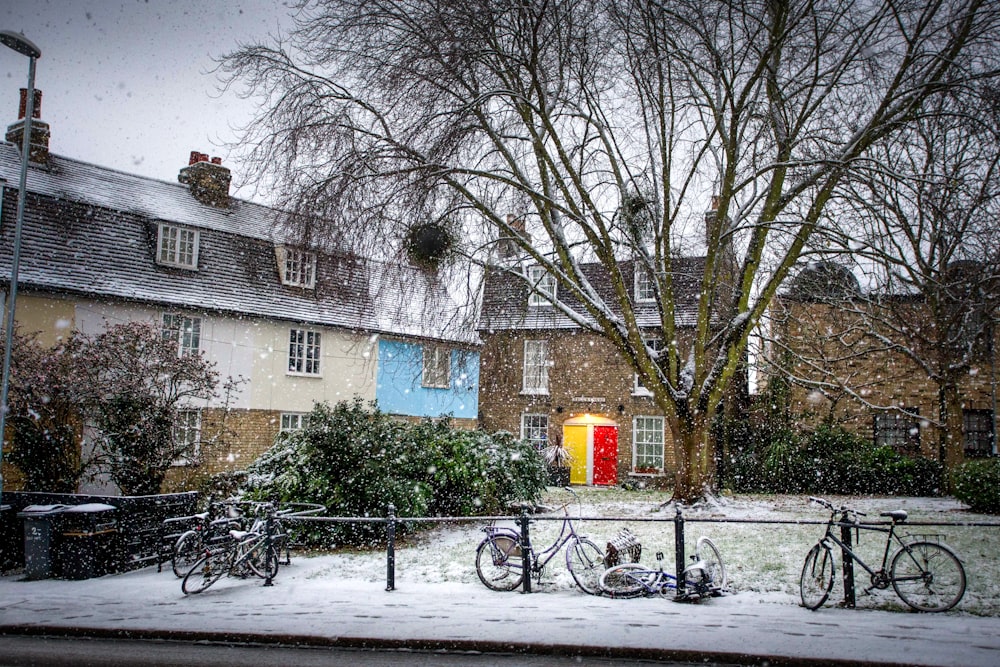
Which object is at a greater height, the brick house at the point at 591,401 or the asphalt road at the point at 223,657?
the brick house at the point at 591,401

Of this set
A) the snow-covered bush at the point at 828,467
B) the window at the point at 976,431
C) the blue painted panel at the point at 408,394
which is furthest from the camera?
the blue painted panel at the point at 408,394

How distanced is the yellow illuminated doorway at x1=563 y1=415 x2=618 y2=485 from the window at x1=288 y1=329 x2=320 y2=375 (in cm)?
975

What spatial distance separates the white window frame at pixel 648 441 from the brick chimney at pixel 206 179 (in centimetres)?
1646

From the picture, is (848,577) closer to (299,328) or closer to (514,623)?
(514,623)

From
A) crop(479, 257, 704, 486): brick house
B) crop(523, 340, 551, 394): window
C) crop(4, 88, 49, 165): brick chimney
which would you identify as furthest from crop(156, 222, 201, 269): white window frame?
crop(523, 340, 551, 394): window

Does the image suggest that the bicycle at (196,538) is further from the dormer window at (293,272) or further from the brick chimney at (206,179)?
the brick chimney at (206,179)

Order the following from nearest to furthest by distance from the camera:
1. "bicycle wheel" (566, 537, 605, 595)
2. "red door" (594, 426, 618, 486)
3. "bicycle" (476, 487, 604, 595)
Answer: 1. "bicycle wheel" (566, 537, 605, 595)
2. "bicycle" (476, 487, 604, 595)
3. "red door" (594, 426, 618, 486)

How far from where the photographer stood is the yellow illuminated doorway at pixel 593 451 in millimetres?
26641

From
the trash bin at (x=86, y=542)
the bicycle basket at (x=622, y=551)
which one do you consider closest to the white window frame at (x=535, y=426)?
the trash bin at (x=86, y=542)

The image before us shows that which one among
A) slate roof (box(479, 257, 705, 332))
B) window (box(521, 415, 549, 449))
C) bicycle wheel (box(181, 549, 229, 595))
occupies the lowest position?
bicycle wheel (box(181, 549, 229, 595))

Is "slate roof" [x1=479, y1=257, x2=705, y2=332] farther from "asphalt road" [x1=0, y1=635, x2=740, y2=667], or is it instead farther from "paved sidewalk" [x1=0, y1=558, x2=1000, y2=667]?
"asphalt road" [x1=0, y1=635, x2=740, y2=667]

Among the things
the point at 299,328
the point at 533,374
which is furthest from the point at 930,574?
the point at 533,374

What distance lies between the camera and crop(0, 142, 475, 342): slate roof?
18.4 m

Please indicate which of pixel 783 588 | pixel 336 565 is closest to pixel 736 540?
pixel 783 588
